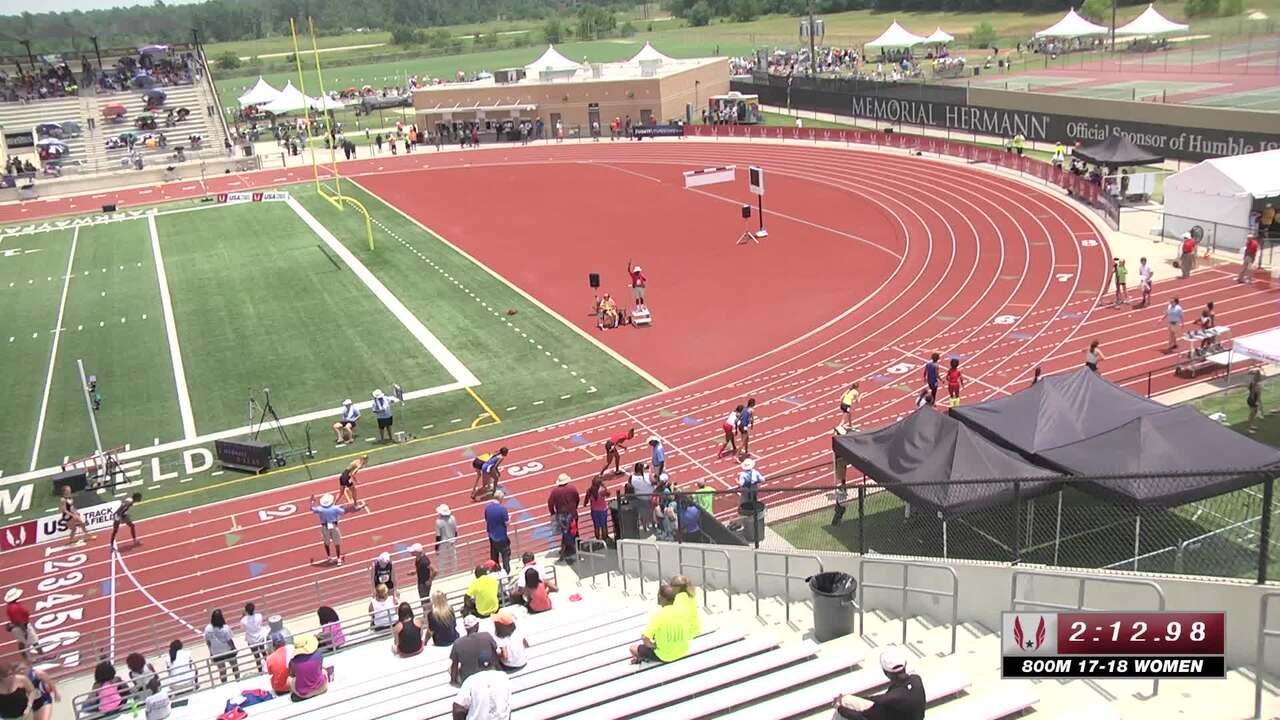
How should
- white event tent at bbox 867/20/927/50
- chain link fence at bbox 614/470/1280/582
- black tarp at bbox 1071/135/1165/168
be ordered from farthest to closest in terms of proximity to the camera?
white event tent at bbox 867/20/927/50 → black tarp at bbox 1071/135/1165/168 → chain link fence at bbox 614/470/1280/582

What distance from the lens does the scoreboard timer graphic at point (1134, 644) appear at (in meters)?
7.45

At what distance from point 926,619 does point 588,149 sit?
57867mm

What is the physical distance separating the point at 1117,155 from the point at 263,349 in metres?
30.8

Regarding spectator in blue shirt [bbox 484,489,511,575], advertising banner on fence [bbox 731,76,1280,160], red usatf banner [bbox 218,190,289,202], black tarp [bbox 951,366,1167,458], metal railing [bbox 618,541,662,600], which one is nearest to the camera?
metal railing [bbox 618,541,662,600]

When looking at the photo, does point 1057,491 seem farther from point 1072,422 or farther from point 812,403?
point 812,403

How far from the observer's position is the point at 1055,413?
16766mm

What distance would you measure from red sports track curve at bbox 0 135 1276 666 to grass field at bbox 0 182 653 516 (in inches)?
58.9

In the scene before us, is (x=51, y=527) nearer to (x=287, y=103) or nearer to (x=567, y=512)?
(x=567, y=512)

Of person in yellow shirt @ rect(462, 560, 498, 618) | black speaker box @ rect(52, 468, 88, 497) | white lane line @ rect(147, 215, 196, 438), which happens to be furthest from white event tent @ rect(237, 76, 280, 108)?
person in yellow shirt @ rect(462, 560, 498, 618)

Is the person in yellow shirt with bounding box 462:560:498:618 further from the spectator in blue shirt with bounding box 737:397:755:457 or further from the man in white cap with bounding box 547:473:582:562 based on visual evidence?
the spectator in blue shirt with bounding box 737:397:755:457

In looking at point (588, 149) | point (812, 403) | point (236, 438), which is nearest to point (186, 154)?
point (588, 149)

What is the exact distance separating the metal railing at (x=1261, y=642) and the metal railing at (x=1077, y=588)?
2.22 ft

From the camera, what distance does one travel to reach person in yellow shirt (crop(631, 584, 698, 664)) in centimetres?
1077

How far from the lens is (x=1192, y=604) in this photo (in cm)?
922
